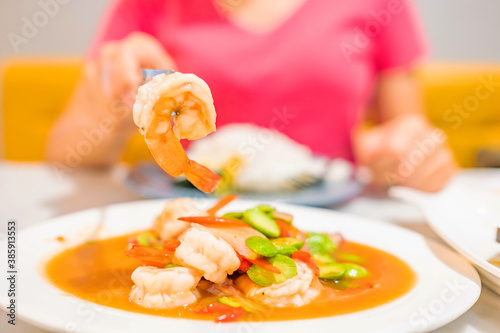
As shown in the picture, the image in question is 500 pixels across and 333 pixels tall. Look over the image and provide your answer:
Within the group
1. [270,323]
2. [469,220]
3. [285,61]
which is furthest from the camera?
[285,61]

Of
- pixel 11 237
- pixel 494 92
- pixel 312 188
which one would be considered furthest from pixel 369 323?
pixel 494 92

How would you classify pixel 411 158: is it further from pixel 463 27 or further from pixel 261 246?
pixel 463 27

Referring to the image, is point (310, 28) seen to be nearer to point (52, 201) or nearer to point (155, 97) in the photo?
point (52, 201)

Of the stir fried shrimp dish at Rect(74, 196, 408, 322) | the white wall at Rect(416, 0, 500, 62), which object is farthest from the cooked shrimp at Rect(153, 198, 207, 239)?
the white wall at Rect(416, 0, 500, 62)

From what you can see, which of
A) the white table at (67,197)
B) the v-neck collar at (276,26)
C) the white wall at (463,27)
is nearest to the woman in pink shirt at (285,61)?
the v-neck collar at (276,26)

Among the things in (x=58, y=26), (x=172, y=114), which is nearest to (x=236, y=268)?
(x=172, y=114)

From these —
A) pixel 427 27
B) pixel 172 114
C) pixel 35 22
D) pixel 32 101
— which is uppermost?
pixel 427 27

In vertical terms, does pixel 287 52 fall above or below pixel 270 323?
above
